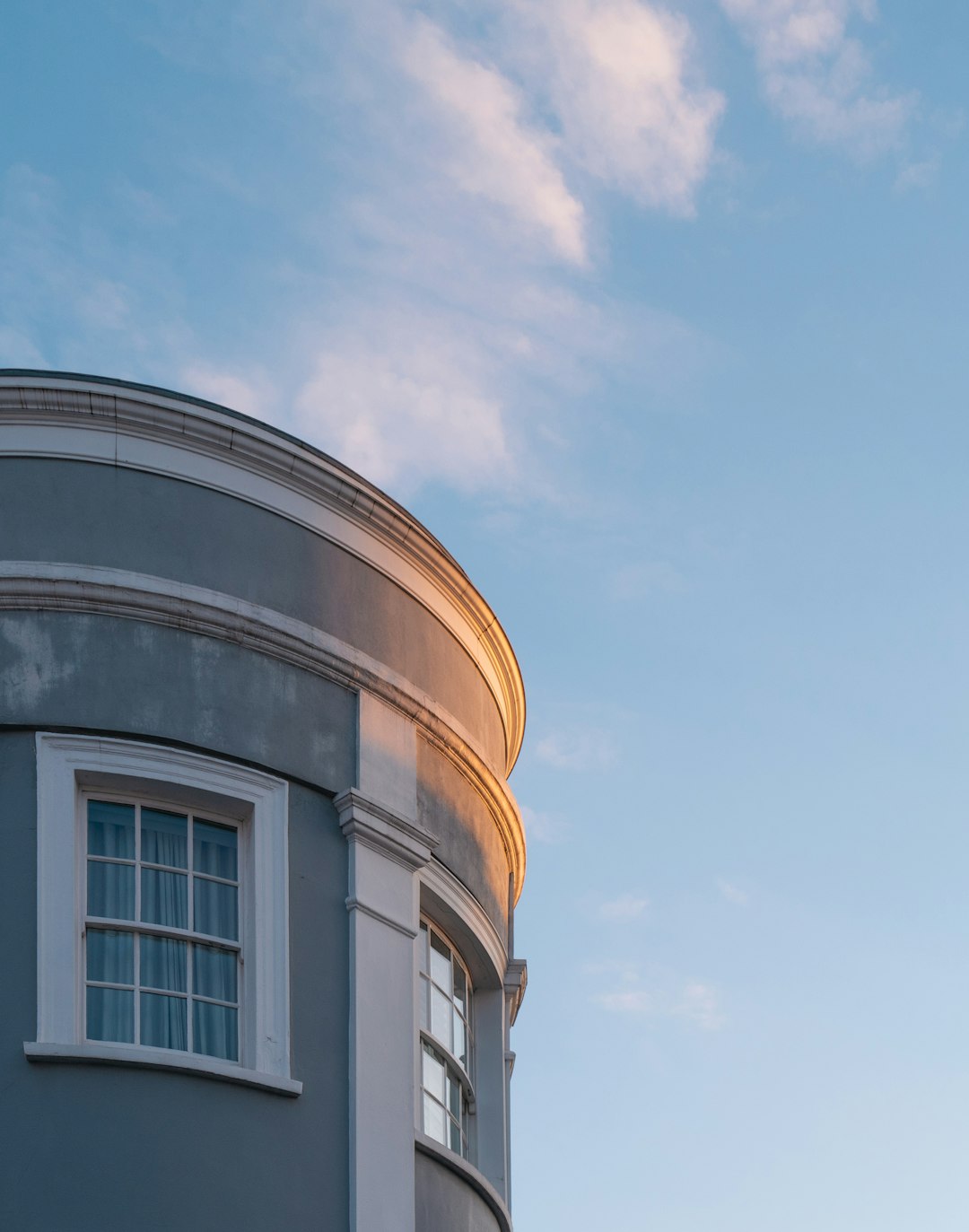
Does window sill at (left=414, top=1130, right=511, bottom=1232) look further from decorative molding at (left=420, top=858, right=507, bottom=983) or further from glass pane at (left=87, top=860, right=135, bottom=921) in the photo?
glass pane at (left=87, top=860, right=135, bottom=921)

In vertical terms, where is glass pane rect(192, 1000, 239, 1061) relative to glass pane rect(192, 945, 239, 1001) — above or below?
below

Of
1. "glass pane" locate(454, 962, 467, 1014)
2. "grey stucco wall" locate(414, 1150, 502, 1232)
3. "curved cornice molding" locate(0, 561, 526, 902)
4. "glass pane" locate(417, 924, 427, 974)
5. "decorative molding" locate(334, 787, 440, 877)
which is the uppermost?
"curved cornice molding" locate(0, 561, 526, 902)

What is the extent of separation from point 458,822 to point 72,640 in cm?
356

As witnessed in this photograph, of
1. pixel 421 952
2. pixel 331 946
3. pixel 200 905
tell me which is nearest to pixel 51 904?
pixel 200 905

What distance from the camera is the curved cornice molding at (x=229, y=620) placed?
1340cm

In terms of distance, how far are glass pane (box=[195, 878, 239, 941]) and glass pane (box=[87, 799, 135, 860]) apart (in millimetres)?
535

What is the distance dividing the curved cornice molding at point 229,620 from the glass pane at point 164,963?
215 centimetres

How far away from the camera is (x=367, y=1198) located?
12961mm

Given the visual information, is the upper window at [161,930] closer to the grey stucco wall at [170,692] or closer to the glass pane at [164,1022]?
the glass pane at [164,1022]

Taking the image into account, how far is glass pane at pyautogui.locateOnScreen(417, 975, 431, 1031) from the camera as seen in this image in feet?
47.7

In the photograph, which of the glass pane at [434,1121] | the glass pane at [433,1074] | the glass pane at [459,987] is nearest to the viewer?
the glass pane at [434,1121]

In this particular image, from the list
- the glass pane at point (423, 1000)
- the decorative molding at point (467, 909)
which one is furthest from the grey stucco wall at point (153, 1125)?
the decorative molding at point (467, 909)

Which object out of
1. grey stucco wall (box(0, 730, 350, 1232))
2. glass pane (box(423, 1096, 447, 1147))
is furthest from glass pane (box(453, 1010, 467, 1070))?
grey stucco wall (box(0, 730, 350, 1232))

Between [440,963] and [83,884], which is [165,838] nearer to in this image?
[83,884]
